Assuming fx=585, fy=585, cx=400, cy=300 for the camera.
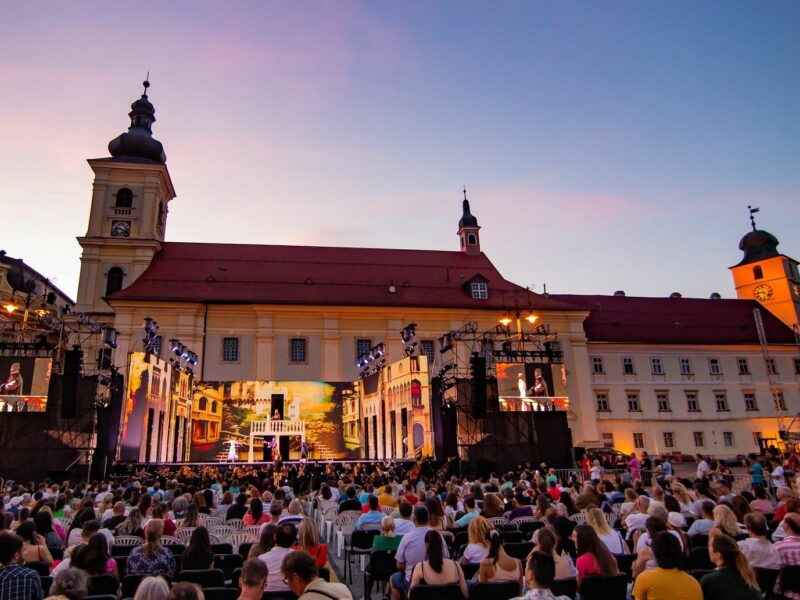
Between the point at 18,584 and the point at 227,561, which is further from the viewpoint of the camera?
the point at 227,561

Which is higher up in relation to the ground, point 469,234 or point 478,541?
point 469,234

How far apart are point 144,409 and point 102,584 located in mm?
21766

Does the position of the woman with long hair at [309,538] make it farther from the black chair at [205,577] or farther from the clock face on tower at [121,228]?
the clock face on tower at [121,228]

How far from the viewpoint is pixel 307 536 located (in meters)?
5.48

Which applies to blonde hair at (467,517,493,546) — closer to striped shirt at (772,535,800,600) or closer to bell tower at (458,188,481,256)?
striped shirt at (772,535,800,600)

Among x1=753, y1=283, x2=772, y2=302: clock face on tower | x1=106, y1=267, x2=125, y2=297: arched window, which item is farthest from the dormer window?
x1=753, y1=283, x2=772, y2=302: clock face on tower

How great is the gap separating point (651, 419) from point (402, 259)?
21.2 metres

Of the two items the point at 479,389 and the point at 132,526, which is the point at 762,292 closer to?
the point at 479,389

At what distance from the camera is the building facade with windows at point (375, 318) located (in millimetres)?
35938

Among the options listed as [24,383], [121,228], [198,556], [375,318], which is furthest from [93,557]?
[121,228]

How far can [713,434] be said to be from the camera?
138ft

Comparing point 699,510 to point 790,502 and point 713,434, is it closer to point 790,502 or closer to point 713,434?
point 790,502

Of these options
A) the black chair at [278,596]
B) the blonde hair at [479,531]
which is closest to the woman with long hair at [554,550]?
the blonde hair at [479,531]

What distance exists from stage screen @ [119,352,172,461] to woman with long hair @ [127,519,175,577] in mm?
19759
